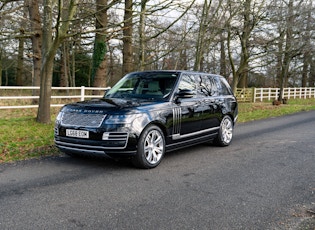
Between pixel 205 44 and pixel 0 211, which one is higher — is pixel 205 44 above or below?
above

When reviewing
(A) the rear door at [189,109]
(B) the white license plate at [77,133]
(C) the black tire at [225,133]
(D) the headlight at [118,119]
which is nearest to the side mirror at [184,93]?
(A) the rear door at [189,109]

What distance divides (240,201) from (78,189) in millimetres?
2218

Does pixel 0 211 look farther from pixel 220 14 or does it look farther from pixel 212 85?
pixel 220 14

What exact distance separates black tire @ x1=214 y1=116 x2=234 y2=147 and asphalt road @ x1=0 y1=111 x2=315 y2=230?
2.89ft

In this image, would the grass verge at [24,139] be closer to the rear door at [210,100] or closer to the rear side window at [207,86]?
the rear door at [210,100]

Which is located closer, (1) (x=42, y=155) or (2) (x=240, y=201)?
(2) (x=240, y=201)

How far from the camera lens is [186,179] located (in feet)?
16.3

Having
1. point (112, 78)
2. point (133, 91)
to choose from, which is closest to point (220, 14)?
point (133, 91)

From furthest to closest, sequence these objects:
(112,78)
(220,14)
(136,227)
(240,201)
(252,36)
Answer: (112,78) → (252,36) → (220,14) → (240,201) → (136,227)

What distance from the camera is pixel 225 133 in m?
7.83

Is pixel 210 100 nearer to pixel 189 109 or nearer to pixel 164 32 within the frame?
pixel 189 109

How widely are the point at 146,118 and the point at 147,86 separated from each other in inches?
52.5

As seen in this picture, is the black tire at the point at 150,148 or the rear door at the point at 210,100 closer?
the black tire at the point at 150,148

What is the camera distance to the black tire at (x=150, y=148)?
5.34m
